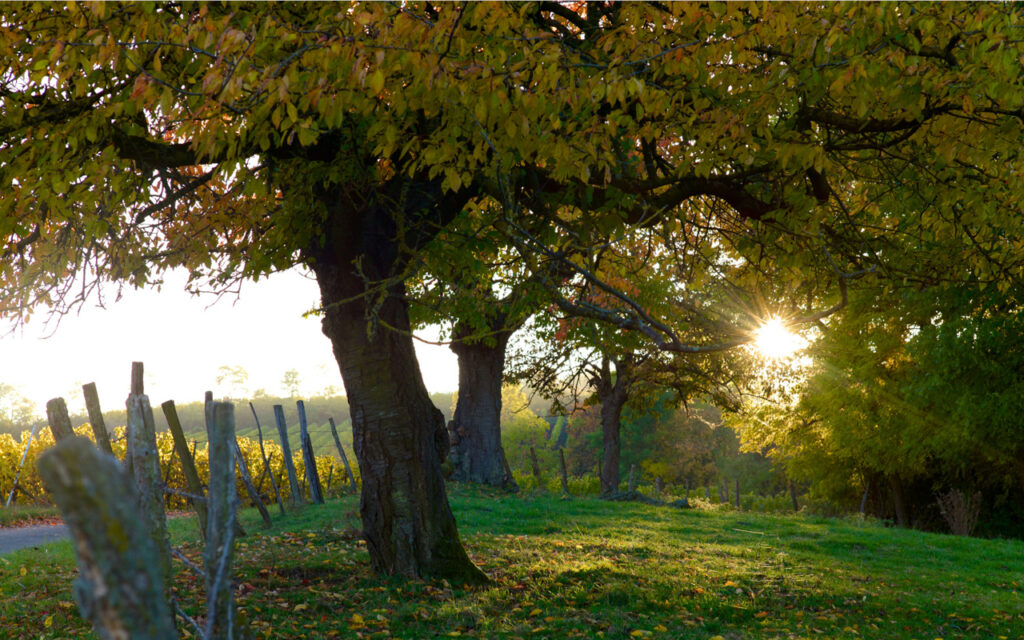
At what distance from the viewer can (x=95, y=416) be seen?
5.20 metres

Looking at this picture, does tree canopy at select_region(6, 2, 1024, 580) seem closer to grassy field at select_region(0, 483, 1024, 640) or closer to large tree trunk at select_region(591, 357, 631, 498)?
grassy field at select_region(0, 483, 1024, 640)

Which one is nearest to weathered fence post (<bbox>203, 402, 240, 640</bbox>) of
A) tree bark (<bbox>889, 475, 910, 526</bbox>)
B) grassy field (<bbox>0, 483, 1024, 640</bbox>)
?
grassy field (<bbox>0, 483, 1024, 640</bbox>)

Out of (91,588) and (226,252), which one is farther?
(226,252)

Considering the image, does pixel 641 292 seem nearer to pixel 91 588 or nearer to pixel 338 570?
pixel 338 570

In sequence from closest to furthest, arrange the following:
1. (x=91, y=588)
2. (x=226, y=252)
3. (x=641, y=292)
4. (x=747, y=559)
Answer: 1. (x=91, y=588)
2. (x=226, y=252)
3. (x=747, y=559)
4. (x=641, y=292)

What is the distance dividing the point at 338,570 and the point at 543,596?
2.52 meters

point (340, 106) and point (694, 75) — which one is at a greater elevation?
point (694, 75)

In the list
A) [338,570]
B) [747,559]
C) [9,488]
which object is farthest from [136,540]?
[9,488]

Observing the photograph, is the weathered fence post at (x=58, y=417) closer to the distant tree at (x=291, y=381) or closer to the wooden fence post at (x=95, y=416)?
the wooden fence post at (x=95, y=416)

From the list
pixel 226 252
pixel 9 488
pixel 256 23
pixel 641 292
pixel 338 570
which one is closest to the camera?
pixel 256 23

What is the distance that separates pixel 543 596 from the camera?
7.41 meters

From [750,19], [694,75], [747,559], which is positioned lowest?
[747,559]

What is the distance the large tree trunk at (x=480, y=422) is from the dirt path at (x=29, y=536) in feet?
32.4

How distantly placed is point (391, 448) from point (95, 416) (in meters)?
3.17
